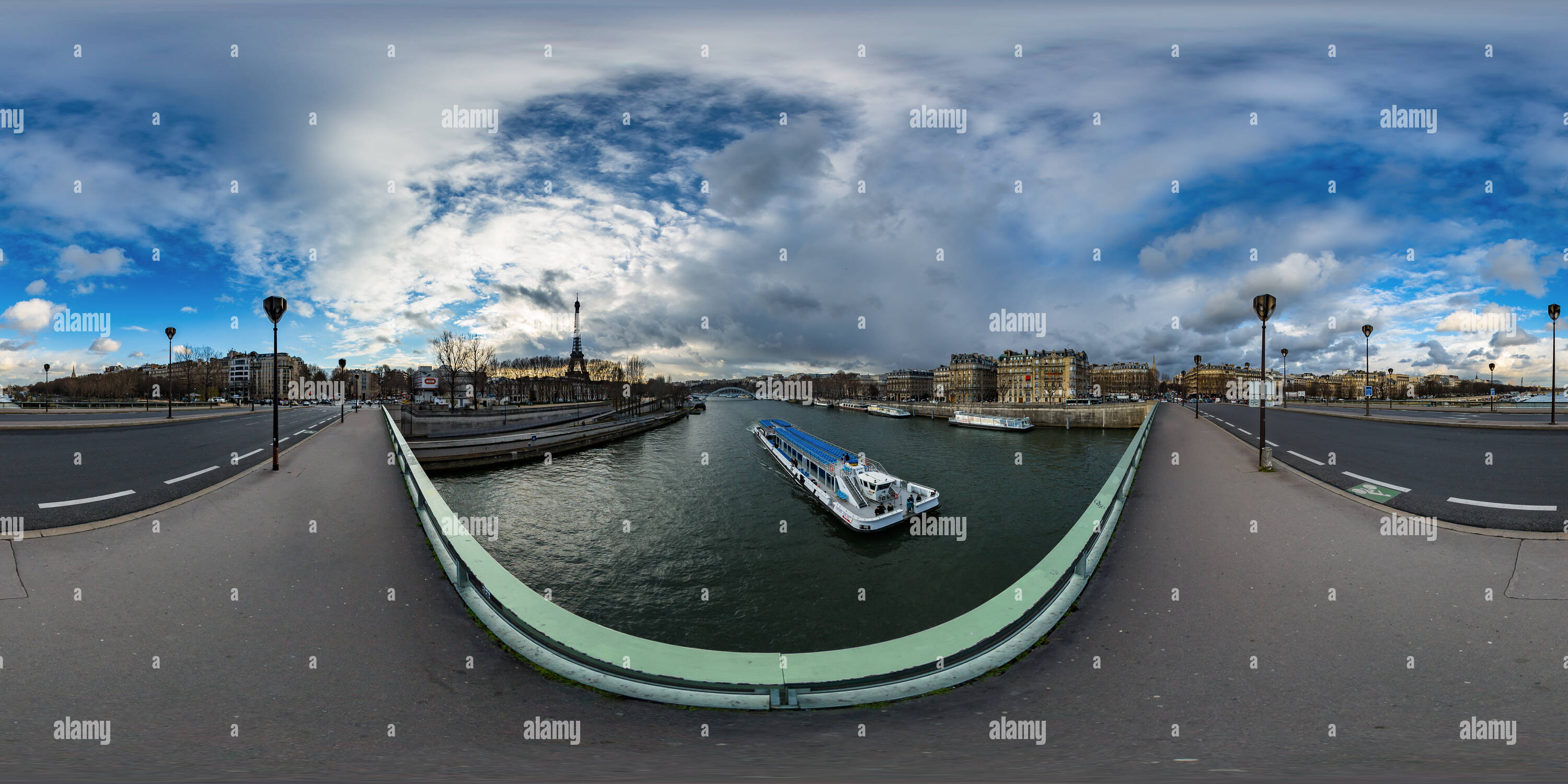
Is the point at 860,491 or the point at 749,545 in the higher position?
the point at 860,491

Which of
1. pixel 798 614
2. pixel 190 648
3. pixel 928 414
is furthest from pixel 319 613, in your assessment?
pixel 928 414

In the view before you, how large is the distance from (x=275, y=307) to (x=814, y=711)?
1701cm

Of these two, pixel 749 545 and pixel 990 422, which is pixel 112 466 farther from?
pixel 990 422

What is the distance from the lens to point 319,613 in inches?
231

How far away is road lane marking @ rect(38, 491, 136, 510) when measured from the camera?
9.88 m

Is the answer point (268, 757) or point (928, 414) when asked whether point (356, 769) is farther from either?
point (928, 414)

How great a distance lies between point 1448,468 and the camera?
46.1ft

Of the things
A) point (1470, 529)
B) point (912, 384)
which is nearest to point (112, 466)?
point (1470, 529)

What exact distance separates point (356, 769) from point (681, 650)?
7.85ft

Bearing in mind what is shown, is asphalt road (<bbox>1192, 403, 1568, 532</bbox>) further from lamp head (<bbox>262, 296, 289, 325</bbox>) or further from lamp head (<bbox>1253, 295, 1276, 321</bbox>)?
lamp head (<bbox>262, 296, 289, 325</bbox>)

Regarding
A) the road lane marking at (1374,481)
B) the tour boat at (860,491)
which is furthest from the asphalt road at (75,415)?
the road lane marking at (1374,481)

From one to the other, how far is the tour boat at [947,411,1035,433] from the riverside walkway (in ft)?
182

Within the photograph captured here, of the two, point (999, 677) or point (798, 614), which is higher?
point (999, 677)

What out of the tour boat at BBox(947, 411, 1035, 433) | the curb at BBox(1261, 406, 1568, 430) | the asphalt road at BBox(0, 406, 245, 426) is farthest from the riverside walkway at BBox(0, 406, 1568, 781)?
the tour boat at BBox(947, 411, 1035, 433)
